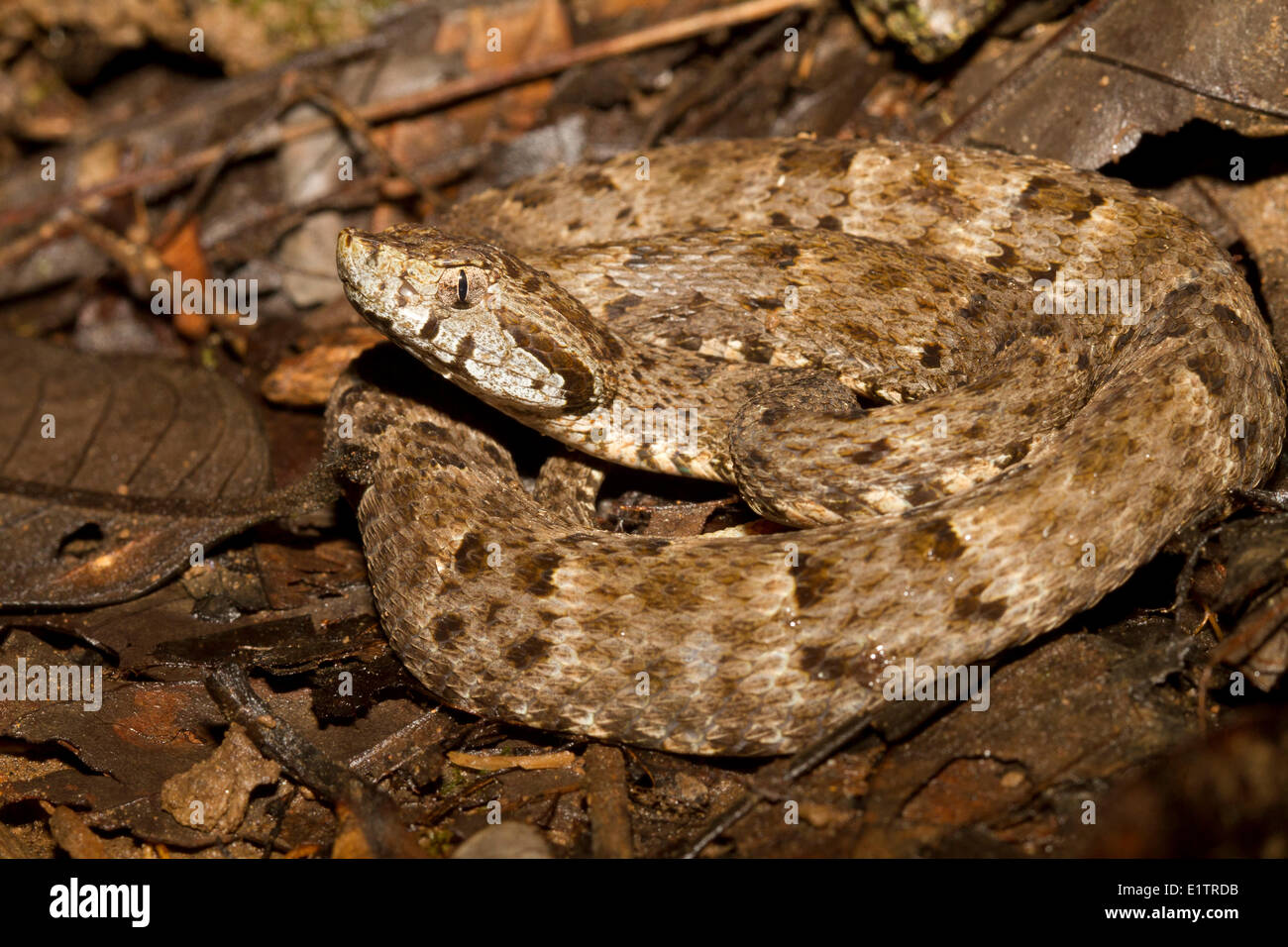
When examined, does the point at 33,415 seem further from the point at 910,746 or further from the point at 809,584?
the point at 910,746

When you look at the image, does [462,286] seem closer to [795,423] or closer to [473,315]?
[473,315]

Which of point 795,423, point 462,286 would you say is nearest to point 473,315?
point 462,286

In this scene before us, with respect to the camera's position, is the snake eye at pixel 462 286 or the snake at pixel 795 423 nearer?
the snake at pixel 795 423

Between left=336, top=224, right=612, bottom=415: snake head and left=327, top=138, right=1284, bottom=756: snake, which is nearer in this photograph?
left=327, top=138, right=1284, bottom=756: snake

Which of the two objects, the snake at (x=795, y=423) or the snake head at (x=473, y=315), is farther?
the snake head at (x=473, y=315)
